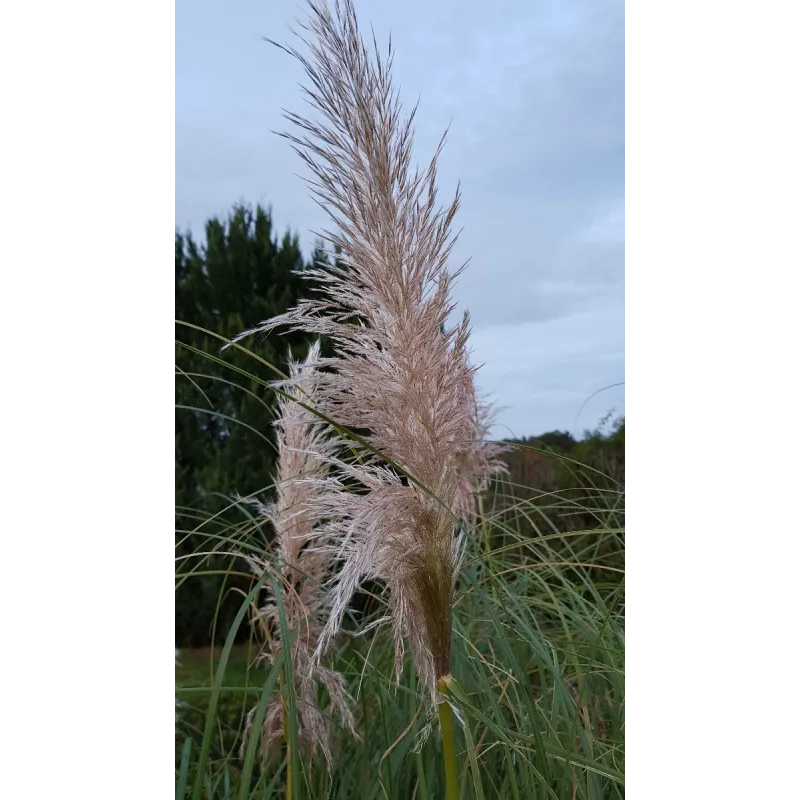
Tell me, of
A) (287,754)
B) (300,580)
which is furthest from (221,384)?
(287,754)

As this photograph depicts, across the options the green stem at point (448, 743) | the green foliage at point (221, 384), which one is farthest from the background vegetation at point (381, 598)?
the green stem at point (448, 743)

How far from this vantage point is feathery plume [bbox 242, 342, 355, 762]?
122 centimetres

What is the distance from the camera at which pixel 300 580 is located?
49.9 inches

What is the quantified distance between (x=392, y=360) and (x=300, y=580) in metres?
0.53

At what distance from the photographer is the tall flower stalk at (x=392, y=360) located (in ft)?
3.10

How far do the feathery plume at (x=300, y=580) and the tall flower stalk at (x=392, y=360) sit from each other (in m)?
0.24

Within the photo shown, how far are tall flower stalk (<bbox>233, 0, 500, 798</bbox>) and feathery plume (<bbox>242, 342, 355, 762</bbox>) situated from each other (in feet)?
0.77
